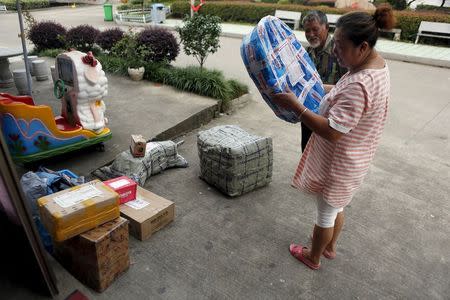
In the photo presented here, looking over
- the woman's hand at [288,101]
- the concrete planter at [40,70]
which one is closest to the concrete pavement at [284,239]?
the woman's hand at [288,101]

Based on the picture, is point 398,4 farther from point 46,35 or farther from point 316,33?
point 316,33

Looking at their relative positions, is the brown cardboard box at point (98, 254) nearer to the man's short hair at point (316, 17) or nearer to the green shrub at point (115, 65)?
the man's short hair at point (316, 17)

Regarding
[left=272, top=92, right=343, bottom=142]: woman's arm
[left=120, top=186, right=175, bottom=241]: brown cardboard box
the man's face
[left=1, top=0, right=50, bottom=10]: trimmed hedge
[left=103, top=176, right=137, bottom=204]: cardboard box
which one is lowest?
[left=120, top=186, right=175, bottom=241]: brown cardboard box

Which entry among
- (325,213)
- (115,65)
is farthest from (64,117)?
(115,65)

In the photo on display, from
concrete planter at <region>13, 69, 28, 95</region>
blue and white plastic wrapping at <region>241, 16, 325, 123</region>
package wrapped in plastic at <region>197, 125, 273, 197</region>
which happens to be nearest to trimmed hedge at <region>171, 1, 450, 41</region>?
concrete planter at <region>13, 69, 28, 95</region>

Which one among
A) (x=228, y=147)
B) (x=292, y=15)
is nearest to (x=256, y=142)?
(x=228, y=147)

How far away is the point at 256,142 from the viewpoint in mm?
3299

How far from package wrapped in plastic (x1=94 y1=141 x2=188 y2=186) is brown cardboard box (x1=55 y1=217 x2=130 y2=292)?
1023 mm

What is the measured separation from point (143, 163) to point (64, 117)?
1099 mm

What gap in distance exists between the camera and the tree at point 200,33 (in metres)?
5.91

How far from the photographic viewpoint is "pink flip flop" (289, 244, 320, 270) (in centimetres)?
257

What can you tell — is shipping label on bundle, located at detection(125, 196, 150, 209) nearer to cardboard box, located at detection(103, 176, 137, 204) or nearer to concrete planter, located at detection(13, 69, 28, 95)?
cardboard box, located at detection(103, 176, 137, 204)

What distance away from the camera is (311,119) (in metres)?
1.84

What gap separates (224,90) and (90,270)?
4.04m
